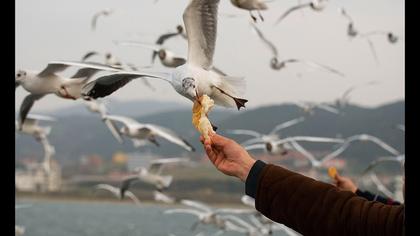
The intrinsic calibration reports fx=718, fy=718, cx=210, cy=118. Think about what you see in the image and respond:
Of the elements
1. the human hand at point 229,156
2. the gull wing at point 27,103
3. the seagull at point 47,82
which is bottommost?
the gull wing at point 27,103

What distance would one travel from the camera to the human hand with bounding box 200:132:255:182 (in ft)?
2.73

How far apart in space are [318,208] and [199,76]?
33 cm

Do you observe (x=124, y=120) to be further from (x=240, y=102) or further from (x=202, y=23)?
(x=240, y=102)

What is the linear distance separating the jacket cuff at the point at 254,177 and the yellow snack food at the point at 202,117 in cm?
7

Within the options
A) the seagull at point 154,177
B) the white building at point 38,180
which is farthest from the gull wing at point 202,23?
the white building at point 38,180

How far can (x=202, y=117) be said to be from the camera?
82 centimetres

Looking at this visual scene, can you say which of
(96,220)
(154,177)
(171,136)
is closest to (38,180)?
(96,220)

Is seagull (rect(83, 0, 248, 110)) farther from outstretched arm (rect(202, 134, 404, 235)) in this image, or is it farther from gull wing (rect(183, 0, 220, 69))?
outstretched arm (rect(202, 134, 404, 235))

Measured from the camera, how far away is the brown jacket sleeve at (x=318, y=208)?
74 centimetres

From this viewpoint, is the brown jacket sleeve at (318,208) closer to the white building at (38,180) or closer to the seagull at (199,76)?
the seagull at (199,76)

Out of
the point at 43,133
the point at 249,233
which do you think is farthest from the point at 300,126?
the point at 43,133

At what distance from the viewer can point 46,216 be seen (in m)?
17.3
